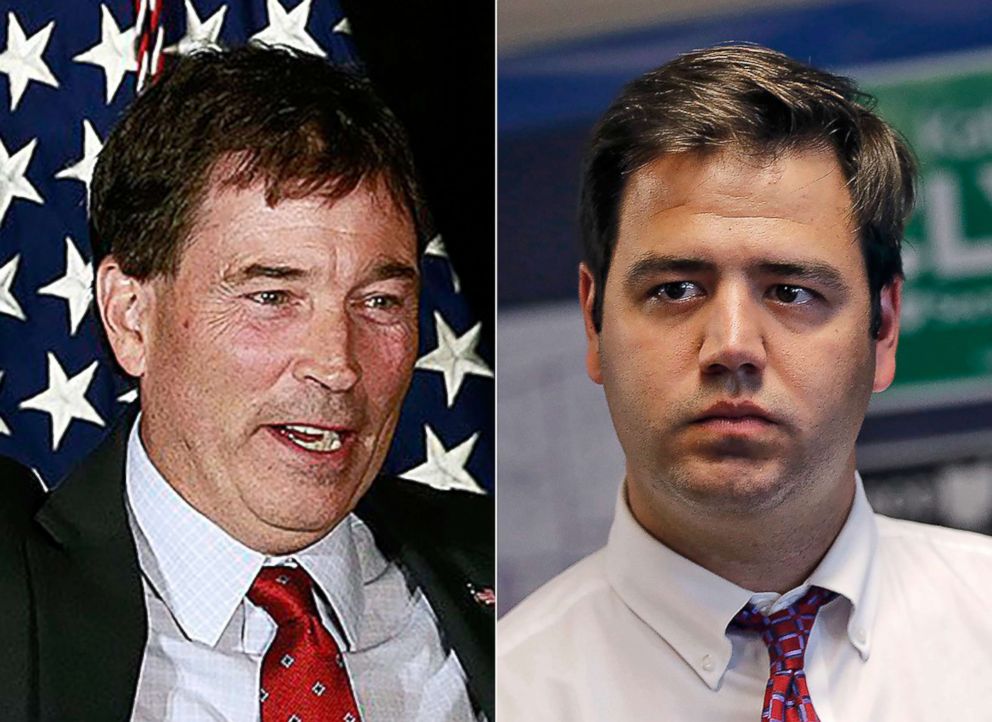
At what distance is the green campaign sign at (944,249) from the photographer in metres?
2.21

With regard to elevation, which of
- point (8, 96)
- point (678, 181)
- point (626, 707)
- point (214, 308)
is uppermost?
point (8, 96)

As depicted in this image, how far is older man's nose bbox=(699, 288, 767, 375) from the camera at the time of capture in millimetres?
2146

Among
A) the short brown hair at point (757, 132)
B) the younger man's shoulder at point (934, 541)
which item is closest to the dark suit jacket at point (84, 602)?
the short brown hair at point (757, 132)

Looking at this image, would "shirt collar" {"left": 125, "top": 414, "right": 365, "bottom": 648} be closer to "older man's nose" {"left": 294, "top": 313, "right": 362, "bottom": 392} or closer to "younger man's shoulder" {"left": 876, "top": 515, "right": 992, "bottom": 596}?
"older man's nose" {"left": 294, "top": 313, "right": 362, "bottom": 392}

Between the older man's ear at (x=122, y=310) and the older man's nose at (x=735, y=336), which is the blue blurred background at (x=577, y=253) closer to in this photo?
the older man's nose at (x=735, y=336)

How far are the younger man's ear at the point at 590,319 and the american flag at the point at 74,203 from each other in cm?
22

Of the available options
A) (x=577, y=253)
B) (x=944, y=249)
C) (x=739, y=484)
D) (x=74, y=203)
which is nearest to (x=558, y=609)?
(x=739, y=484)

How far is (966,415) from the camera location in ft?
7.23

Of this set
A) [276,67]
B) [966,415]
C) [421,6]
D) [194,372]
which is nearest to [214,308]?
[194,372]

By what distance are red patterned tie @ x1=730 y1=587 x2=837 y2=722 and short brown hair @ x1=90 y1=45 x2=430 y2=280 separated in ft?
2.76

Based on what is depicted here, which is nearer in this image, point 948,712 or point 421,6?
point 948,712

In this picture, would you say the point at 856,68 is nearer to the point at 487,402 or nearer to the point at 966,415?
the point at 966,415

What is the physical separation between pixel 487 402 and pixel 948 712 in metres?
0.82

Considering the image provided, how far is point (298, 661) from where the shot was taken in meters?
2.20
